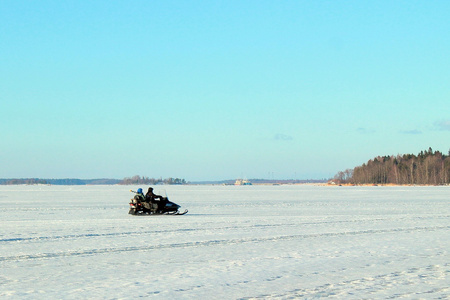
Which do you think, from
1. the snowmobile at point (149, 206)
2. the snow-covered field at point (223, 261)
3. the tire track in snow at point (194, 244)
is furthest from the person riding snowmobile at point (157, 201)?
the tire track in snow at point (194, 244)

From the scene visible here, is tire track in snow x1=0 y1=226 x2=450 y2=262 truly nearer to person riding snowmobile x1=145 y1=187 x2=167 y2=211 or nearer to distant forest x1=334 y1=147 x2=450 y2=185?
person riding snowmobile x1=145 y1=187 x2=167 y2=211

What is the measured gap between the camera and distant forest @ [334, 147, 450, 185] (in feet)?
522

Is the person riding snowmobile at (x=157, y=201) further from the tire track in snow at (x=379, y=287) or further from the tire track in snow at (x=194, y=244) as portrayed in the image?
the tire track in snow at (x=379, y=287)

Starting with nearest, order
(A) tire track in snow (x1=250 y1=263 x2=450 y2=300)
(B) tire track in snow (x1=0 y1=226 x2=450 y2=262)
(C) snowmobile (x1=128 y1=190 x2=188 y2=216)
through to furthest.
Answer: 1. (A) tire track in snow (x1=250 y1=263 x2=450 y2=300)
2. (B) tire track in snow (x1=0 y1=226 x2=450 y2=262)
3. (C) snowmobile (x1=128 y1=190 x2=188 y2=216)

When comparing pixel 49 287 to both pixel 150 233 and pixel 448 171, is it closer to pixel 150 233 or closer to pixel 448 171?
pixel 150 233

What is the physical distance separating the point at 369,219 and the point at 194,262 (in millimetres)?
12700

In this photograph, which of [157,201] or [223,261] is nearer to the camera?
[223,261]

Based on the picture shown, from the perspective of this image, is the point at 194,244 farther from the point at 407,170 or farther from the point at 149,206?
the point at 407,170

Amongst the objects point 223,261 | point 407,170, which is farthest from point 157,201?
point 407,170

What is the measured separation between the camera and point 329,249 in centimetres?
1341

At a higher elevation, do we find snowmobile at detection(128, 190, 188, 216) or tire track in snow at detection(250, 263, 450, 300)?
snowmobile at detection(128, 190, 188, 216)

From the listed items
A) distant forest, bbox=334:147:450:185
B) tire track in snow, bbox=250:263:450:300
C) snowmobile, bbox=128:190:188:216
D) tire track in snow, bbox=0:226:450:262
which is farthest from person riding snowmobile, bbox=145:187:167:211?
distant forest, bbox=334:147:450:185

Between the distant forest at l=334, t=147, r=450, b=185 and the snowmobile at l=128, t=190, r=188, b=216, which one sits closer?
the snowmobile at l=128, t=190, r=188, b=216

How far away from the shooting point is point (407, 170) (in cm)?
16825
